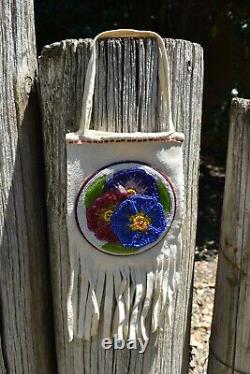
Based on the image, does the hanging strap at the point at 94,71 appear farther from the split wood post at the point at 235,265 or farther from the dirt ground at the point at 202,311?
the dirt ground at the point at 202,311

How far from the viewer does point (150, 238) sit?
4.02 feet

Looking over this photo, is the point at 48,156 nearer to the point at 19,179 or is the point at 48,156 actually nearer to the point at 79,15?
the point at 19,179

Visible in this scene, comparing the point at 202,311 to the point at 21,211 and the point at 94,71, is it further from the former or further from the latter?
the point at 94,71

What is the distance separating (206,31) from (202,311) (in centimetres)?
246

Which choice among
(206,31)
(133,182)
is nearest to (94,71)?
(133,182)

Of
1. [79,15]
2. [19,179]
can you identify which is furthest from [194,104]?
[79,15]

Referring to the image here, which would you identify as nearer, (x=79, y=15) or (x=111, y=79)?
(x=111, y=79)

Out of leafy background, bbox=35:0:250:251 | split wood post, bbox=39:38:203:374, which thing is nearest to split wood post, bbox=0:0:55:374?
split wood post, bbox=39:38:203:374

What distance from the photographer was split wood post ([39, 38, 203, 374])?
1179 mm

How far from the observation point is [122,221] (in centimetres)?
120

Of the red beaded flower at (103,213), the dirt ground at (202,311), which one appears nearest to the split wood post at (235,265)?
the red beaded flower at (103,213)

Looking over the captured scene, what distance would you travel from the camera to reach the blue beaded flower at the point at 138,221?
3.93 feet

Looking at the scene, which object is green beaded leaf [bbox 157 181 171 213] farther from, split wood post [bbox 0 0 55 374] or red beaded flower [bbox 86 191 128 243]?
split wood post [bbox 0 0 55 374]

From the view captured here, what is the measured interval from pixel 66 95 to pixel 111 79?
0.10 m
